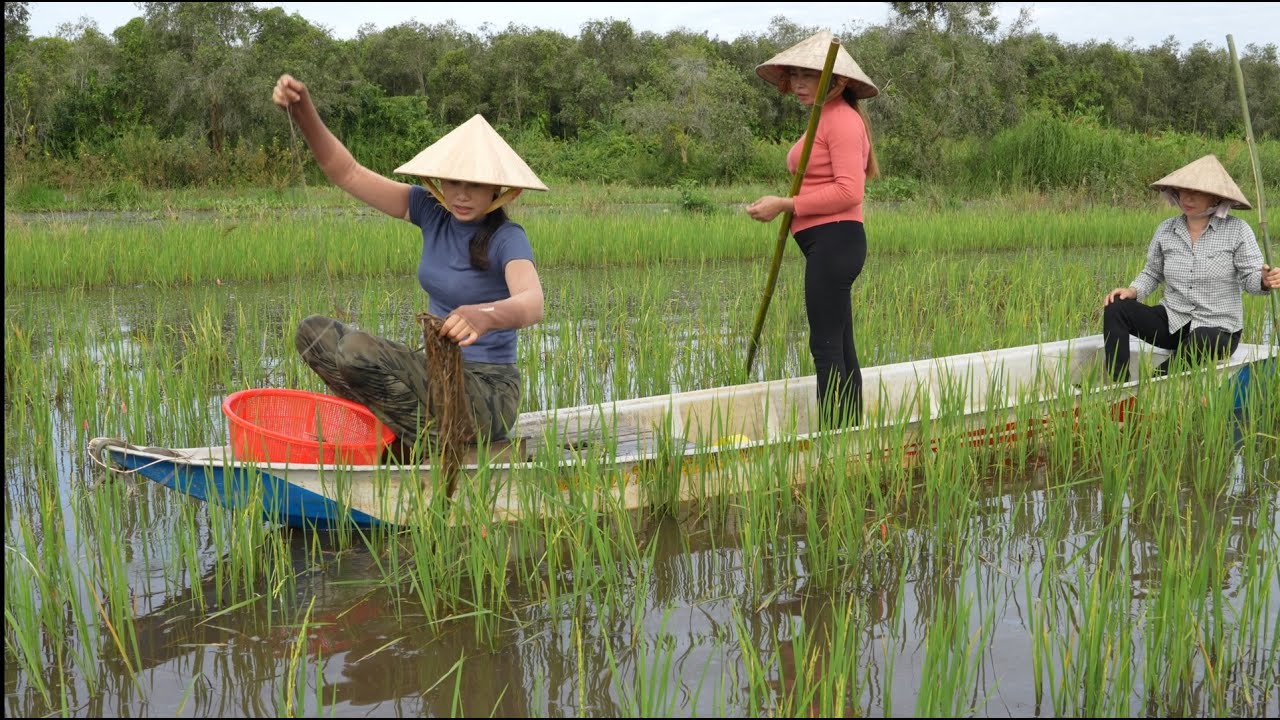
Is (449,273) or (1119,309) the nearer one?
(449,273)

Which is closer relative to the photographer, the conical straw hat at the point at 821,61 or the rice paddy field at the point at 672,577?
the rice paddy field at the point at 672,577

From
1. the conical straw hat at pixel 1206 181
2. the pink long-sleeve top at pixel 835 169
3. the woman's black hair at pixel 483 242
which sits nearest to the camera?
the woman's black hair at pixel 483 242

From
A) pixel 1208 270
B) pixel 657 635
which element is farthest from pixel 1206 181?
pixel 657 635

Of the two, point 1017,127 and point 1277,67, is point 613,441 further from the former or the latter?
point 1277,67

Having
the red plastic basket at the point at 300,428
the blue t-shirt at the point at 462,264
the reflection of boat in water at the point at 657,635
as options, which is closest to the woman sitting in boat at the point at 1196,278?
the reflection of boat in water at the point at 657,635

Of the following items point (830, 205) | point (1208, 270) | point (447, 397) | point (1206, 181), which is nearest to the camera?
point (447, 397)

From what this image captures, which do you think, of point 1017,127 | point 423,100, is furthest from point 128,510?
point 423,100

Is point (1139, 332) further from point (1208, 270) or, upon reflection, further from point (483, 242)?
point (483, 242)

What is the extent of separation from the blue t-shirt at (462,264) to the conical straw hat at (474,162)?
0.15 metres

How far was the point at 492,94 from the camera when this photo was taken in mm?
24312

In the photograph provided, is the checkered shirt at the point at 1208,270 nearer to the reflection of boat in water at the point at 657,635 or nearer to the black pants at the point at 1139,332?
the black pants at the point at 1139,332

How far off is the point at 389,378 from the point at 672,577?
34.2 inches

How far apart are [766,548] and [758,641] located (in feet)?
1.30

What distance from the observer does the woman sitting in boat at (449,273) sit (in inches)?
116
